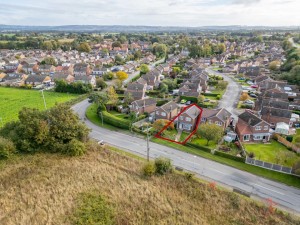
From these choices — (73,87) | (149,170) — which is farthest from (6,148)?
(73,87)

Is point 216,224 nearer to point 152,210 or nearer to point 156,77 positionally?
point 152,210

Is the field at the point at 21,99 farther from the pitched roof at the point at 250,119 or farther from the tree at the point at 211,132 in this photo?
the pitched roof at the point at 250,119

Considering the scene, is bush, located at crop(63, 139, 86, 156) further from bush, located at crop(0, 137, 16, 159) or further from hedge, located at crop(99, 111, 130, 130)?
hedge, located at crop(99, 111, 130, 130)

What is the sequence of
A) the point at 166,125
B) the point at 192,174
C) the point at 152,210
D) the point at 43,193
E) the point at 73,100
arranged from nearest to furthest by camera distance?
the point at 152,210, the point at 43,193, the point at 192,174, the point at 166,125, the point at 73,100

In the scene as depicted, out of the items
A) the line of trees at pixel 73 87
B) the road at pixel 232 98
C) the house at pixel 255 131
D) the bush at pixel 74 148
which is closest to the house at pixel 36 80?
the line of trees at pixel 73 87

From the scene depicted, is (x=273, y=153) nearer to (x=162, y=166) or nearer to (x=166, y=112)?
(x=162, y=166)

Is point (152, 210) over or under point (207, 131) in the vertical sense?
under

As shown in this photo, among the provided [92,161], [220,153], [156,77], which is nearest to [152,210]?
[92,161]
